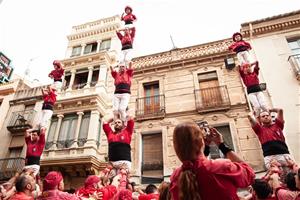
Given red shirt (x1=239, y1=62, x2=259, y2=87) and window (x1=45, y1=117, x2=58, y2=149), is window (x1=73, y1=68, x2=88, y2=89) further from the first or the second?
red shirt (x1=239, y1=62, x2=259, y2=87)

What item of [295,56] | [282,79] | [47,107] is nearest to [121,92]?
[47,107]

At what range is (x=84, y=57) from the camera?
13.6 meters

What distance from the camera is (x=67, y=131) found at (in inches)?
450

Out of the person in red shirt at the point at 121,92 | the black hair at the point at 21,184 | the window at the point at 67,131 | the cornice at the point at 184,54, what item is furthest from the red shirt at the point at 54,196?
the cornice at the point at 184,54

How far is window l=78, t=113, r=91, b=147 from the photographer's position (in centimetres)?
1082

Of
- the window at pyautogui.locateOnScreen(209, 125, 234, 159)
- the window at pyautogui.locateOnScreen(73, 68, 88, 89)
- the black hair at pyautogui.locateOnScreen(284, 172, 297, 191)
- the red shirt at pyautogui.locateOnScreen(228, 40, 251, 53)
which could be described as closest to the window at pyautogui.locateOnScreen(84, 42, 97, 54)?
the window at pyautogui.locateOnScreen(73, 68, 88, 89)

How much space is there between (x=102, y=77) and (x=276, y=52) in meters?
8.45

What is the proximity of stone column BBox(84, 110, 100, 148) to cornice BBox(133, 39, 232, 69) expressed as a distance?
10.4ft

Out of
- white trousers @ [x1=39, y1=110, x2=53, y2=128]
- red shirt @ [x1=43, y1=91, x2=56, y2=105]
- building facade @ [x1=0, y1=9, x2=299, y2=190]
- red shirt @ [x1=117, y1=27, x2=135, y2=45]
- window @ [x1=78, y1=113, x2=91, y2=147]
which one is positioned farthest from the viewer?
window @ [x1=78, y1=113, x2=91, y2=147]

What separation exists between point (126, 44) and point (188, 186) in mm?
4861

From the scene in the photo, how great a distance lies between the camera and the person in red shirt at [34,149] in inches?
227

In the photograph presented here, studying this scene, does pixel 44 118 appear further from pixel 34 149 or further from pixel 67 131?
pixel 67 131

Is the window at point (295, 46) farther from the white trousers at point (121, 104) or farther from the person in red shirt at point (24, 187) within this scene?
the person in red shirt at point (24, 187)

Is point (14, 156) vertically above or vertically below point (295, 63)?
below
